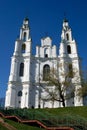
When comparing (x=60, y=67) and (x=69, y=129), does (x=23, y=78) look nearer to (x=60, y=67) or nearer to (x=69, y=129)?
(x=60, y=67)

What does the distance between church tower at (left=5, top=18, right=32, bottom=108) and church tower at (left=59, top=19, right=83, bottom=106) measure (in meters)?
8.03

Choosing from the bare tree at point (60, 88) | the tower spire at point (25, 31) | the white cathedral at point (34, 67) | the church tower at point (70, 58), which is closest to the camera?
the bare tree at point (60, 88)

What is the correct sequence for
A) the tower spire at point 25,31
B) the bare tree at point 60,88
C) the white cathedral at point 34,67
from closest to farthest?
the bare tree at point 60,88 < the white cathedral at point 34,67 < the tower spire at point 25,31

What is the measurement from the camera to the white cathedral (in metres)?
54.0

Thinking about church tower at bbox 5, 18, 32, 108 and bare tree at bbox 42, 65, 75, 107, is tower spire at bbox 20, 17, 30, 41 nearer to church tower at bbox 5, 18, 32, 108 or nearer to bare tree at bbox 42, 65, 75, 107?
church tower at bbox 5, 18, 32, 108

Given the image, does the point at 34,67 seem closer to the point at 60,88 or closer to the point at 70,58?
the point at 70,58

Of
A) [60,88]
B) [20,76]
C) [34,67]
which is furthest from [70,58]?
[60,88]

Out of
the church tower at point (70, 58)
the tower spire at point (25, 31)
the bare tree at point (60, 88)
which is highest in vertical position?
the tower spire at point (25, 31)

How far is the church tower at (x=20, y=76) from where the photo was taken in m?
53.8

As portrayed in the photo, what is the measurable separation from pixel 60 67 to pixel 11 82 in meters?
11.2

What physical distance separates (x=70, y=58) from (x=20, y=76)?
12.5m

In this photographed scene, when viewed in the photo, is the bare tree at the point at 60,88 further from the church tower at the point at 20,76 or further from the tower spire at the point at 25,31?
the tower spire at the point at 25,31

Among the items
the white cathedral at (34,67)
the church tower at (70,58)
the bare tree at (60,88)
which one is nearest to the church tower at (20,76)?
the white cathedral at (34,67)

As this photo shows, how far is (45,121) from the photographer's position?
23906mm
